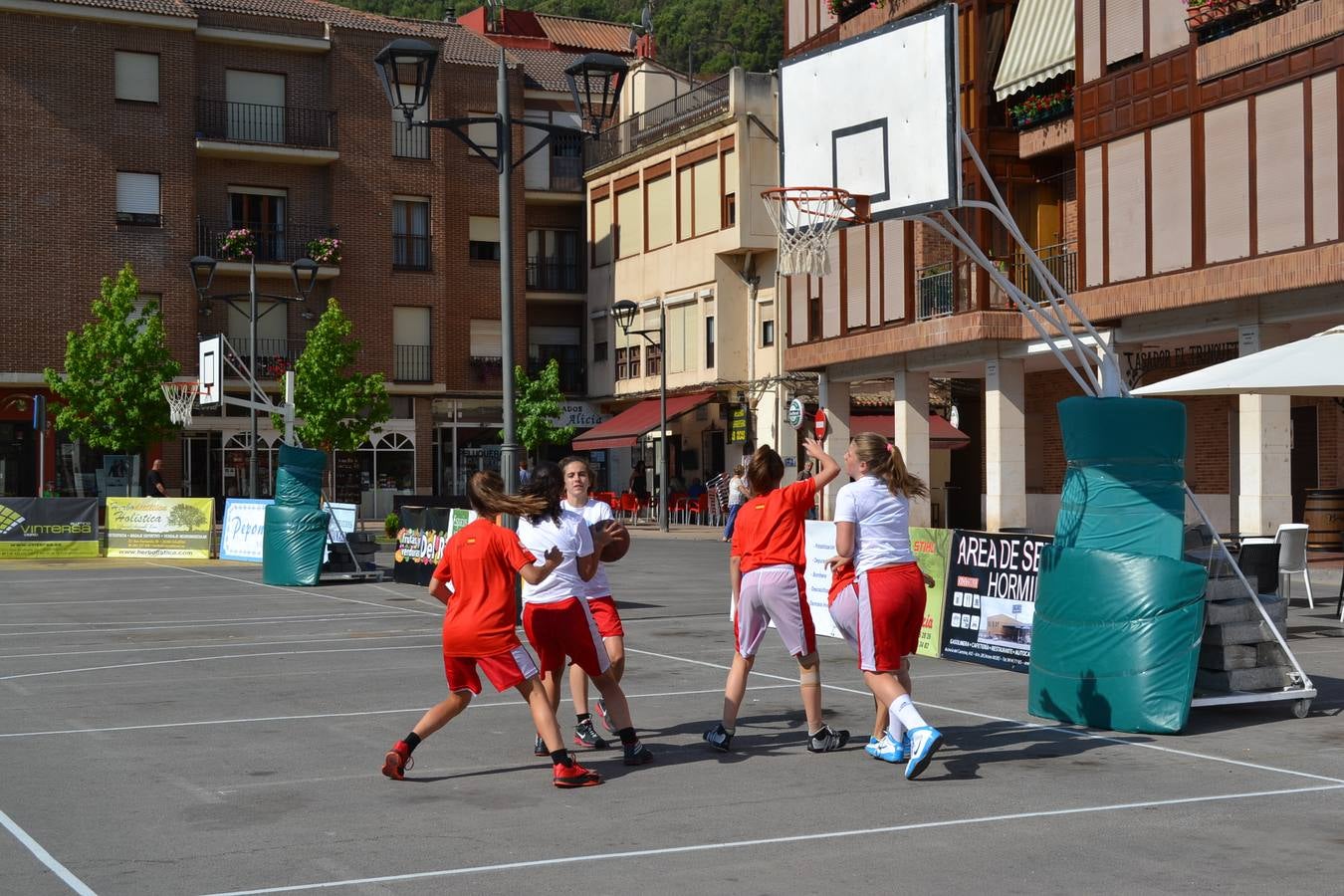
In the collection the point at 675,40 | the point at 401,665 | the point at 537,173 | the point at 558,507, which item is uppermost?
the point at 675,40

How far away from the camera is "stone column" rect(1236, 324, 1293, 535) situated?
82.8 ft

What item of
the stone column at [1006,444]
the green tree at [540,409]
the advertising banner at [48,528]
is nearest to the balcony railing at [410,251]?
the green tree at [540,409]

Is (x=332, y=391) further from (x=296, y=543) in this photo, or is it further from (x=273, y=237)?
(x=296, y=543)

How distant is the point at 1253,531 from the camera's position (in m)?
25.3

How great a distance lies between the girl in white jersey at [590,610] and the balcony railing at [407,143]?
44676 mm

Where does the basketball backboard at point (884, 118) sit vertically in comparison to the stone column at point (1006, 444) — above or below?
above

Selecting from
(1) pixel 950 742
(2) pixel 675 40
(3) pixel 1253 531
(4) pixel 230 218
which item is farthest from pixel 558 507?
(2) pixel 675 40

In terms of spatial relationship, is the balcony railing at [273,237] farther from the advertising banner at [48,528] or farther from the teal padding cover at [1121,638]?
the teal padding cover at [1121,638]

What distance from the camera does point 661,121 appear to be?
5219 cm

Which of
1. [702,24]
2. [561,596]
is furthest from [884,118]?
[702,24]

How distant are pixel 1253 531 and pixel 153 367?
28.4m

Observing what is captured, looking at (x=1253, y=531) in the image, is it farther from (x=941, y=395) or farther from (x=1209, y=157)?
(x=941, y=395)

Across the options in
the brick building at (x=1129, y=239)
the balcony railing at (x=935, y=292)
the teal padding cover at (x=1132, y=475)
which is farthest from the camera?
the balcony railing at (x=935, y=292)

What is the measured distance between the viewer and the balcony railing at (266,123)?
4991 centimetres
